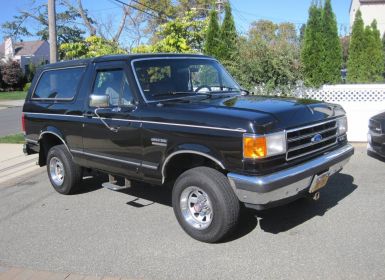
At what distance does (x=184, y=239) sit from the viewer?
4.93 meters

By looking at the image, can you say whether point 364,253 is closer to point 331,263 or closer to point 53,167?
point 331,263

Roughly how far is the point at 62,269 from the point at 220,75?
3.28 metres

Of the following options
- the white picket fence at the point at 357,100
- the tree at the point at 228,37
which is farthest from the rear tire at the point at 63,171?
the tree at the point at 228,37

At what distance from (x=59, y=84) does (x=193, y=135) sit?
3052 mm

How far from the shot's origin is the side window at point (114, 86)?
17.8ft

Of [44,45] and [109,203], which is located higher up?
[44,45]

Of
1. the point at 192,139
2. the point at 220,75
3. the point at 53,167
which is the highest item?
the point at 220,75

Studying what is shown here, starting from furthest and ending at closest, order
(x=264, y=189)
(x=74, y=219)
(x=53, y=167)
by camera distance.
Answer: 1. (x=53, y=167)
2. (x=74, y=219)
3. (x=264, y=189)

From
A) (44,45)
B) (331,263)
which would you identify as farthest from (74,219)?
(44,45)

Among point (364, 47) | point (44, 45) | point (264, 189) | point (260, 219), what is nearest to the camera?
point (264, 189)

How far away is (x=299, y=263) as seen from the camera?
419 centimetres

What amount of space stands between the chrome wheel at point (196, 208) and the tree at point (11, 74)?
45.4 meters

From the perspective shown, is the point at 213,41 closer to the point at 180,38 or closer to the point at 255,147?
the point at 180,38

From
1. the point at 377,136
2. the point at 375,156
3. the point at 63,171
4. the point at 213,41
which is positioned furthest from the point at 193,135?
the point at 213,41
